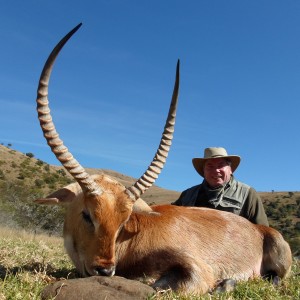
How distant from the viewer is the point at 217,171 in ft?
28.3

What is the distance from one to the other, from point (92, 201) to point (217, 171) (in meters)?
3.49

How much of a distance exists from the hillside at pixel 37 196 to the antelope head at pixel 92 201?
1875 millimetres

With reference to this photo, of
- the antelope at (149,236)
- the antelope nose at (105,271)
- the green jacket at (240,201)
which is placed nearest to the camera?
the antelope nose at (105,271)

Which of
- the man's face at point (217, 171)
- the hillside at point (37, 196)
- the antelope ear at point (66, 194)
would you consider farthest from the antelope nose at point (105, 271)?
the man's face at point (217, 171)

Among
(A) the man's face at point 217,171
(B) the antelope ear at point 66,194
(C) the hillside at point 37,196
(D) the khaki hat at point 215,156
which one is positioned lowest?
(C) the hillside at point 37,196

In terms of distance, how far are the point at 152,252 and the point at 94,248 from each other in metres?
0.86

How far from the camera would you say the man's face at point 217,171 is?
8.64 m

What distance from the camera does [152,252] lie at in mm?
6012

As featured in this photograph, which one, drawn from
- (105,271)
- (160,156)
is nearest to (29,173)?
(160,156)

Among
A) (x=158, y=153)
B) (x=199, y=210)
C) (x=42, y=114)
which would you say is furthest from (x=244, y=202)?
(x=42, y=114)

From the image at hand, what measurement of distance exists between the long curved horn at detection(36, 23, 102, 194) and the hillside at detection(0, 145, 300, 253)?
226cm

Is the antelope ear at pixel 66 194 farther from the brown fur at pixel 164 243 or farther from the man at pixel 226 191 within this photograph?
the man at pixel 226 191

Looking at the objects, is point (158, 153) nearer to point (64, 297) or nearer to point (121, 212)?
point (121, 212)

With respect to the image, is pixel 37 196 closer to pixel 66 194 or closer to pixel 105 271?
pixel 66 194
